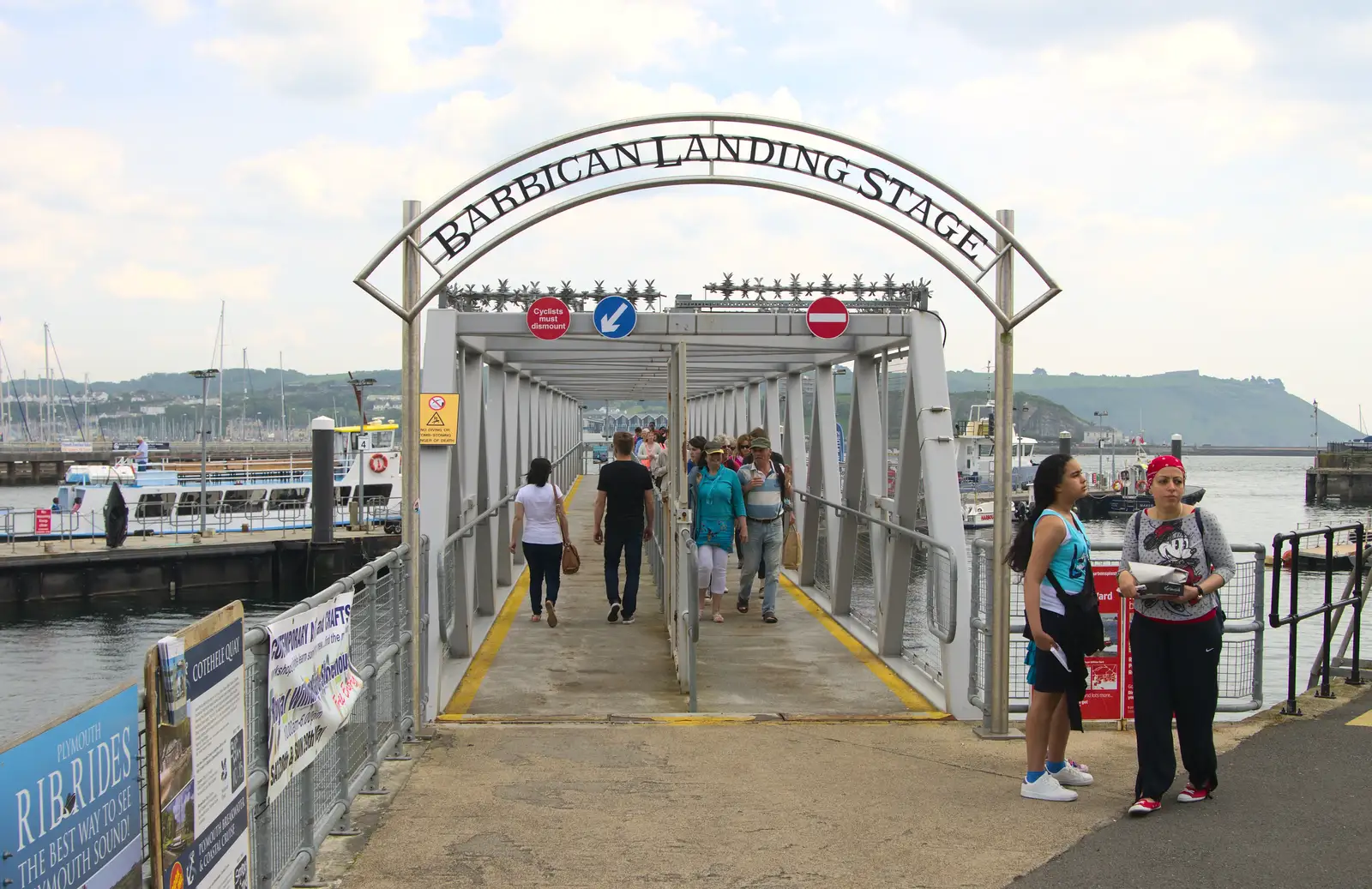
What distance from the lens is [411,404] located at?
24.5 feet

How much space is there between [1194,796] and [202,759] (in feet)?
14.2

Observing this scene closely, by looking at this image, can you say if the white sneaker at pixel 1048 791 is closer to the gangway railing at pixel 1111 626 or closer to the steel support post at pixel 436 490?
the gangway railing at pixel 1111 626

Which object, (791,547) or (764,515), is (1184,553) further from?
(791,547)

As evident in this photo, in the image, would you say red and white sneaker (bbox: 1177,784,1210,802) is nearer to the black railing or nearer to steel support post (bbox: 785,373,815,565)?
the black railing

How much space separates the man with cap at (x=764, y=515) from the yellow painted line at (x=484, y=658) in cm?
239

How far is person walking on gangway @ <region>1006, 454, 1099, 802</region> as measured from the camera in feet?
18.0

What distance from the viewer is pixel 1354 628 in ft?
28.8

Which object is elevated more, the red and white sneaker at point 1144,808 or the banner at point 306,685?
the banner at point 306,685

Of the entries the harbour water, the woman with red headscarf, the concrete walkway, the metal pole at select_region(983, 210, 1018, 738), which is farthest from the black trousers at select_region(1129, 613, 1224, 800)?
the harbour water

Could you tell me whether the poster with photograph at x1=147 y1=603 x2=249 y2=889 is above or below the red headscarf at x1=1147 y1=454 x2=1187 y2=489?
below

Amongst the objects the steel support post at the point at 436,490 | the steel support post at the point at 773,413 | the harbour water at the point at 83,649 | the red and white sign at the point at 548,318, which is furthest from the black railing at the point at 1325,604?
the steel support post at the point at 773,413

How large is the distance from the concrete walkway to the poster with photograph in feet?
13.4

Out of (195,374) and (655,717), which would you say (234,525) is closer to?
(195,374)

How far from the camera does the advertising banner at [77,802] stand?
2.43m
